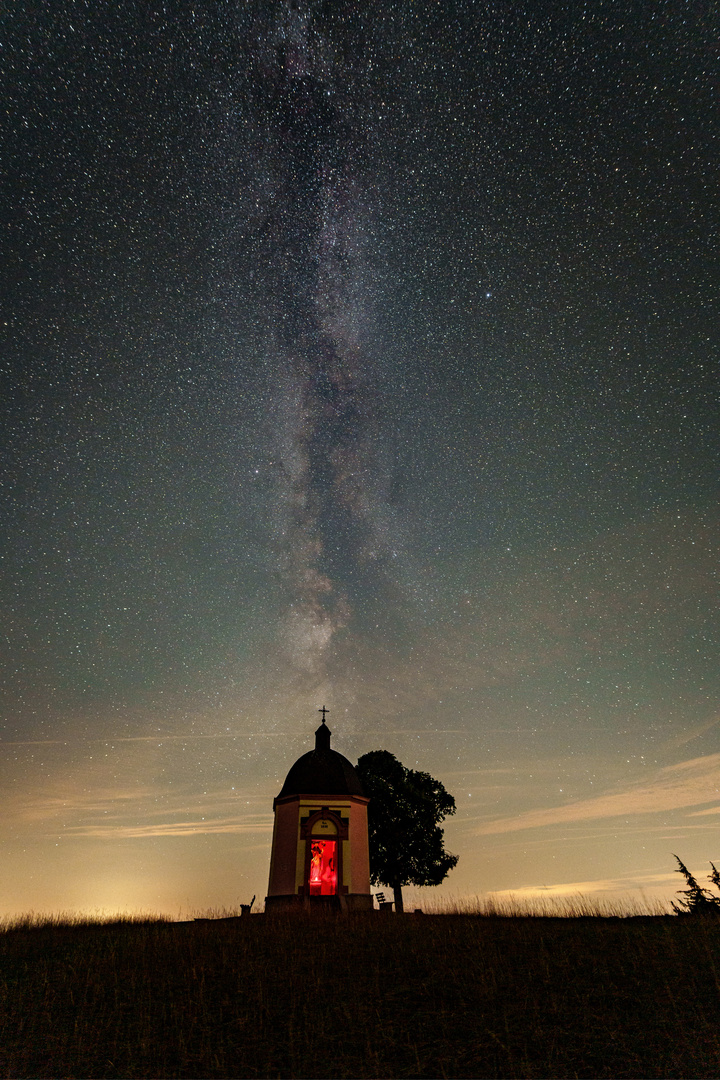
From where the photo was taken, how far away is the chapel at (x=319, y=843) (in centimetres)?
2522

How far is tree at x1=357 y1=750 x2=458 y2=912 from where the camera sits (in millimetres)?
31422

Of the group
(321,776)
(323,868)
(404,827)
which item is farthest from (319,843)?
(404,827)

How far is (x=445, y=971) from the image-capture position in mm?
10219

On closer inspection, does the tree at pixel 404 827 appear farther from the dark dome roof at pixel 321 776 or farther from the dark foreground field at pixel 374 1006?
the dark foreground field at pixel 374 1006

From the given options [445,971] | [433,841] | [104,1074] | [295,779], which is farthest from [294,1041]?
[433,841]

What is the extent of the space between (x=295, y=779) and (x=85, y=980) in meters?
17.9

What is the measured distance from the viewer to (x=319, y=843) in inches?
1076

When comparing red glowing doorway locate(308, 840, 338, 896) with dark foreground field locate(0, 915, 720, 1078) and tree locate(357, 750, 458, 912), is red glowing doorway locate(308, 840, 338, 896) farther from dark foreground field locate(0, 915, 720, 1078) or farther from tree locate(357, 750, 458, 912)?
dark foreground field locate(0, 915, 720, 1078)

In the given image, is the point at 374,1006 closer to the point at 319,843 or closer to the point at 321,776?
the point at 321,776

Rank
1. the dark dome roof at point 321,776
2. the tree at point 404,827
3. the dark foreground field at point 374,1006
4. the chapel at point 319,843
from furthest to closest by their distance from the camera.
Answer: the tree at point 404,827, the dark dome roof at point 321,776, the chapel at point 319,843, the dark foreground field at point 374,1006

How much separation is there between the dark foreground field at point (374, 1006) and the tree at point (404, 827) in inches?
758

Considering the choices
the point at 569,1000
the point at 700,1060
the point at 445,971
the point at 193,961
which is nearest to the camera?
the point at 700,1060

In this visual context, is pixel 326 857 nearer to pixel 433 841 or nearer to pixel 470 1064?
pixel 433 841

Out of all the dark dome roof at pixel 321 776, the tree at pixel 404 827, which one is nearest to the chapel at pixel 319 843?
the dark dome roof at pixel 321 776
